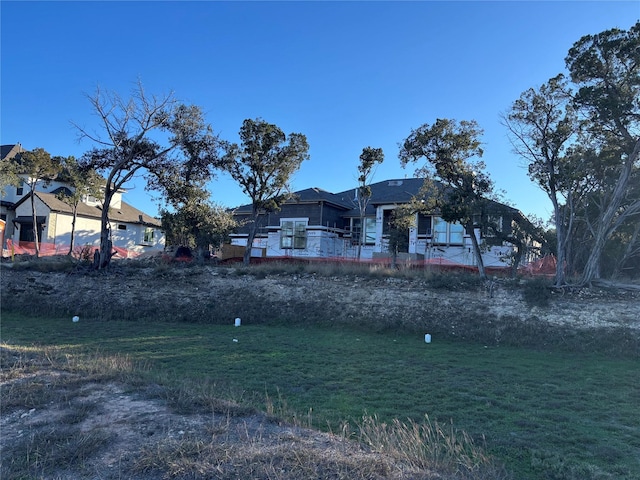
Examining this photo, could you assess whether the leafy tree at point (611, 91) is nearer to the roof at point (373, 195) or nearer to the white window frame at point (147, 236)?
the roof at point (373, 195)

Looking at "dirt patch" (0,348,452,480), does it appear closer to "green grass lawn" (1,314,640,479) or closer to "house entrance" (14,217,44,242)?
"green grass lawn" (1,314,640,479)

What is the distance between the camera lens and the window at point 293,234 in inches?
1308

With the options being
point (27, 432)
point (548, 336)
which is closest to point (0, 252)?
point (27, 432)

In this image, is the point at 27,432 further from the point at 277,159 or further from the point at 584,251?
the point at 584,251

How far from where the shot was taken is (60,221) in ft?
113

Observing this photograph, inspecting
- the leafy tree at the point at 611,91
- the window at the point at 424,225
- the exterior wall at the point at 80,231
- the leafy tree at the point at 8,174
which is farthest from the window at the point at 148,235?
the leafy tree at the point at 611,91

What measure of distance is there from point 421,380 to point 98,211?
3560 cm

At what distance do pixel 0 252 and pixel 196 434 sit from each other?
86.2 ft

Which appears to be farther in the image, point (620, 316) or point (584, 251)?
point (584, 251)

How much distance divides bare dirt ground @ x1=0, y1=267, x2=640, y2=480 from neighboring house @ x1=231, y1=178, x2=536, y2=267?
11.2 metres

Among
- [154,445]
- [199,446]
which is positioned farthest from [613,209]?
[154,445]

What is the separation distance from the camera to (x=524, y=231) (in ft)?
69.2

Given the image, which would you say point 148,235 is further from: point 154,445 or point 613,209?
point 154,445

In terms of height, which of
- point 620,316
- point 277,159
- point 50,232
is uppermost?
point 277,159
